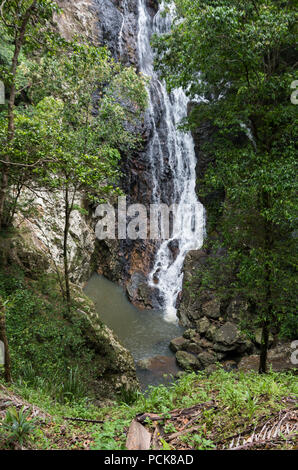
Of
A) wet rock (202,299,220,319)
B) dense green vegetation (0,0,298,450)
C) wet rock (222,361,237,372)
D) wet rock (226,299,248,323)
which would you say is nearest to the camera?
dense green vegetation (0,0,298,450)

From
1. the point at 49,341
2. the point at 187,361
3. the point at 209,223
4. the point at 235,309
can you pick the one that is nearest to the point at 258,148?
the point at 209,223

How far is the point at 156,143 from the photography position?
19.1 m

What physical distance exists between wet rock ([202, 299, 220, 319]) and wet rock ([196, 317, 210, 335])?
0.32 metres

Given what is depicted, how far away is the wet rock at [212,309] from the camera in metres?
12.4

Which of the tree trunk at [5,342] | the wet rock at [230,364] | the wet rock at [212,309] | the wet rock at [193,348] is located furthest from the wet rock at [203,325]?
the tree trunk at [5,342]

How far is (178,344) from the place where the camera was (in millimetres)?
11359

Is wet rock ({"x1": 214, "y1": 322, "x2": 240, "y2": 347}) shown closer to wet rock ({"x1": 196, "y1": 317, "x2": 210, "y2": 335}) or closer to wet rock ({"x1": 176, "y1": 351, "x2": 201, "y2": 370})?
wet rock ({"x1": 196, "y1": 317, "x2": 210, "y2": 335})

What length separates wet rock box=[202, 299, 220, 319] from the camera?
12.4 meters

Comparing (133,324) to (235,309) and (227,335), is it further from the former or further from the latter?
(235,309)

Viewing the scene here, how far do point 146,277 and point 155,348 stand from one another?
248 inches

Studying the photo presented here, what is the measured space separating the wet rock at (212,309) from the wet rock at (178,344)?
179 cm

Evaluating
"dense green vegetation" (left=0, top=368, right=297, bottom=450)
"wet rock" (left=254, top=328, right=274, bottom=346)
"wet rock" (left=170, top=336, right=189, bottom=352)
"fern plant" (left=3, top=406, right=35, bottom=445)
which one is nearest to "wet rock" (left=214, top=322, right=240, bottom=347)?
"wet rock" (left=254, top=328, right=274, bottom=346)

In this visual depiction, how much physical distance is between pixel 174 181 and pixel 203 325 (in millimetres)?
10806

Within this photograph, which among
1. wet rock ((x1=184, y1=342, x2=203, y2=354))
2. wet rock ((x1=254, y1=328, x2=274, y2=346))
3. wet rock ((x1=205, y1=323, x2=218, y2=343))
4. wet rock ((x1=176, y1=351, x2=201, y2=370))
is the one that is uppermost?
wet rock ((x1=254, y1=328, x2=274, y2=346))
